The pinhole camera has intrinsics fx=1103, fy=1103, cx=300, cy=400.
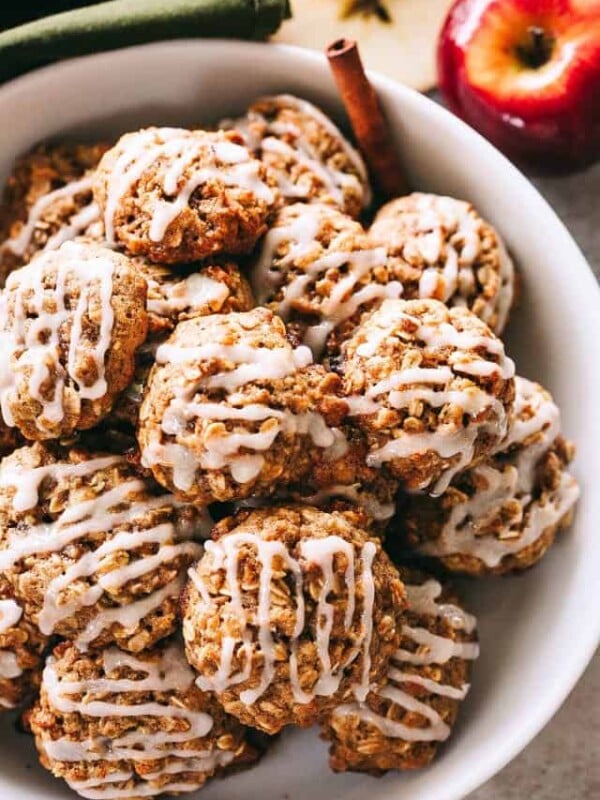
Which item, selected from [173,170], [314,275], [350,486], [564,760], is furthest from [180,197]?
[564,760]

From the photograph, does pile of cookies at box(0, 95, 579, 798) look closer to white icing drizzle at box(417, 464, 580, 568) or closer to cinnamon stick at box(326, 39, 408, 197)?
white icing drizzle at box(417, 464, 580, 568)

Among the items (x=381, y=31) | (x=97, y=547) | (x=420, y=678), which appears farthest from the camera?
(x=381, y=31)

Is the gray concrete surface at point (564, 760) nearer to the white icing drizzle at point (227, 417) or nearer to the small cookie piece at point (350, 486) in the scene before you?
the small cookie piece at point (350, 486)

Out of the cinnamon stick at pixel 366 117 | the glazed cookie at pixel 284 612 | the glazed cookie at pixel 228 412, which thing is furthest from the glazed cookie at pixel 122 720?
the cinnamon stick at pixel 366 117

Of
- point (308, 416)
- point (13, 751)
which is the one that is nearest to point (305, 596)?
point (308, 416)

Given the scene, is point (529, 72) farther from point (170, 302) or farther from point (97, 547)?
point (97, 547)

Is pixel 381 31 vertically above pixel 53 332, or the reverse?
pixel 381 31

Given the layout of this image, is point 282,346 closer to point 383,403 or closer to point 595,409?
point 383,403
